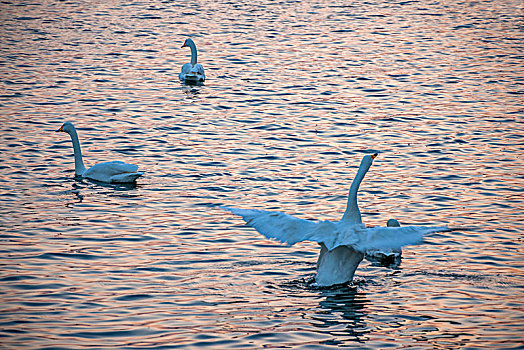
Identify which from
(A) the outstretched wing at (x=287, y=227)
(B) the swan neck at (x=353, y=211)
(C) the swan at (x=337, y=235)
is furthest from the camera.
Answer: (B) the swan neck at (x=353, y=211)

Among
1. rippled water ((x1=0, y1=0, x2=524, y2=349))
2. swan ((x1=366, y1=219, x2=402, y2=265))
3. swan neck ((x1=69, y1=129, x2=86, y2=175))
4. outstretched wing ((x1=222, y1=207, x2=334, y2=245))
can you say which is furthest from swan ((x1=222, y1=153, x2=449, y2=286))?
swan neck ((x1=69, y1=129, x2=86, y2=175))

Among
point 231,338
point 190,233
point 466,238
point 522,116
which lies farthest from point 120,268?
point 522,116

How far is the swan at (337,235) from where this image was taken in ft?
35.5

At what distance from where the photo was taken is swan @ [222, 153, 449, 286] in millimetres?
10812

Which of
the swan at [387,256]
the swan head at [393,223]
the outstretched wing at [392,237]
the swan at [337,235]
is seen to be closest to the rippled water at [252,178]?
the swan at [387,256]

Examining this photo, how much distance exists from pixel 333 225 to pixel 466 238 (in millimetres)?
3489

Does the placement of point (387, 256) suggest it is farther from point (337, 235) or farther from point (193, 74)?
point (193, 74)

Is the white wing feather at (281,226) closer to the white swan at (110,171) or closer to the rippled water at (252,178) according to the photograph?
the rippled water at (252,178)

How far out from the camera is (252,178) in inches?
663

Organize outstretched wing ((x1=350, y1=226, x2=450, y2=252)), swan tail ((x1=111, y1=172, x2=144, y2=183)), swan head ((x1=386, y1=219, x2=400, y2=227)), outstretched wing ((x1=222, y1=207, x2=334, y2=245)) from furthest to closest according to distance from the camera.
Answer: swan tail ((x1=111, y1=172, x2=144, y2=183)) < swan head ((x1=386, y1=219, x2=400, y2=227)) < outstretched wing ((x1=222, y1=207, x2=334, y2=245)) < outstretched wing ((x1=350, y1=226, x2=450, y2=252))

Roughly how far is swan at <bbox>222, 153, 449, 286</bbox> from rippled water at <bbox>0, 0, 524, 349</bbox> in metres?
0.36

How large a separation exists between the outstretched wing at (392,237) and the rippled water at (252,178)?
94cm

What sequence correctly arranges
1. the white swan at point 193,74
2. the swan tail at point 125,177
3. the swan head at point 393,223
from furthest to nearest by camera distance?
the white swan at point 193,74 → the swan tail at point 125,177 → the swan head at point 393,223

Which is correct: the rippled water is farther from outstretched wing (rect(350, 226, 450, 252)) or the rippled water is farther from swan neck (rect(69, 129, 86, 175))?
outstretched wing (rect(350, 226, 450, 252))
